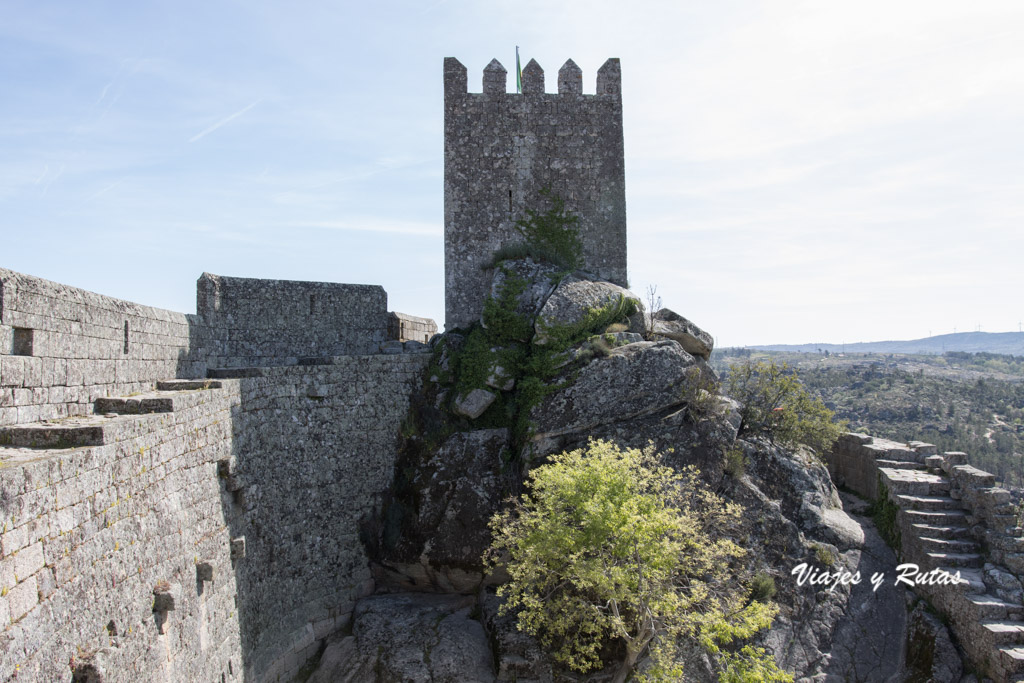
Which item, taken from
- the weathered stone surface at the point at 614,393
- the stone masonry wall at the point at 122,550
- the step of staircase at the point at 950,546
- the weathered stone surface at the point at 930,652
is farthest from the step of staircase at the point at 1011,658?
the stone masonry wall at the point at 122,550

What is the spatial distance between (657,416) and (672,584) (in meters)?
3.56

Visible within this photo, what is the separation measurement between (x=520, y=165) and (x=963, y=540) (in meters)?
11.8

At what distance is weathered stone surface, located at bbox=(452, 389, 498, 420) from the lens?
13.6m

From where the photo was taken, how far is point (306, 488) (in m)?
11.8

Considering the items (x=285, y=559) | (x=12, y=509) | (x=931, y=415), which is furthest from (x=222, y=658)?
(x=931, y=415)

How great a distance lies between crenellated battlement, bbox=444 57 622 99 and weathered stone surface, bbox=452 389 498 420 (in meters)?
7.34

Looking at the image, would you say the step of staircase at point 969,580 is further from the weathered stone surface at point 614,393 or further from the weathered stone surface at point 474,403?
the weathered stone surface at point 474,403

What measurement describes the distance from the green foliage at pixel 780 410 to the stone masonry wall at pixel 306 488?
274 inches

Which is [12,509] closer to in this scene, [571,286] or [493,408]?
[493,408]

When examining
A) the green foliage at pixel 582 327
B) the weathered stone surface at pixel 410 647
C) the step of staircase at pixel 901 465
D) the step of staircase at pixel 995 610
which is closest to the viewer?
the weathered stone surface at pixel 410 647

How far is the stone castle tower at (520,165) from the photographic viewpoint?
53.8 ft

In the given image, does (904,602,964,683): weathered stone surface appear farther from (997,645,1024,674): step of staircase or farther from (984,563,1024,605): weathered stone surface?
(984,563,1024,605): weathered stone surface

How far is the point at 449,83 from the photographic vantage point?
1641 cm

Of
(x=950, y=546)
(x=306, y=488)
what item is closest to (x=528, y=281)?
(x=306, y=488)
